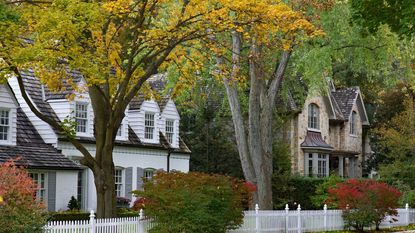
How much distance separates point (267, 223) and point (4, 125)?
426 inches

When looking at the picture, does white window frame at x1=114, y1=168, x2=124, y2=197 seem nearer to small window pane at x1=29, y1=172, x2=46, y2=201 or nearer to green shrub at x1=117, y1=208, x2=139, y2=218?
green shrub at x1=117, y1=208, x2=139, y2=218

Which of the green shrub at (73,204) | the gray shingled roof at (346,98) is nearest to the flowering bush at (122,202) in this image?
the green shrub at (73,204)

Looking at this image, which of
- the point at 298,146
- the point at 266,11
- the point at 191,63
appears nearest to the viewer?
the point at 266,11

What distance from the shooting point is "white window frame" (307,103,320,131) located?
157 ft

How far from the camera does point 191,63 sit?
2366 cm

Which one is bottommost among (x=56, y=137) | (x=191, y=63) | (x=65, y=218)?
(x=65, y=218)

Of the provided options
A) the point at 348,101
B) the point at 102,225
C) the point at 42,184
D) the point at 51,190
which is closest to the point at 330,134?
the point at 348,101

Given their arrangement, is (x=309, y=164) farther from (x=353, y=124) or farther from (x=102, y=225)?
(x=102, y=225)

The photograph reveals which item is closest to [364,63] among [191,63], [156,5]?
[191,63]

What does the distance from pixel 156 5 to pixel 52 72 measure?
358 cm

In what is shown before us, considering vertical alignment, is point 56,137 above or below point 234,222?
above

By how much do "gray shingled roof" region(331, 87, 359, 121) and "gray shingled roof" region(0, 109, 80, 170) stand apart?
1016 inches

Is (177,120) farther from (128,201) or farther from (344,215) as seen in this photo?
(344,215)

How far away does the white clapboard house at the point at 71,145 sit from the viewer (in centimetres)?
2966
